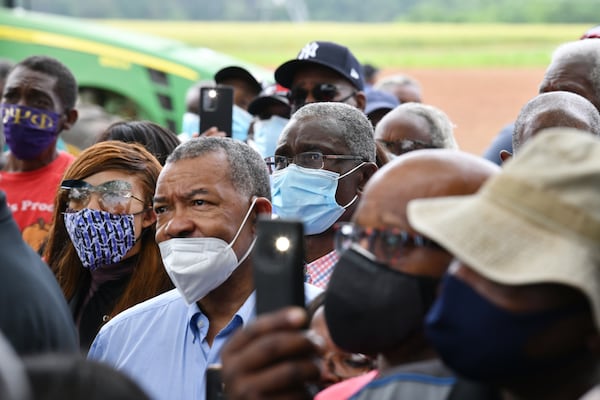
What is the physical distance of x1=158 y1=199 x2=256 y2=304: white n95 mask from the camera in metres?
4.00

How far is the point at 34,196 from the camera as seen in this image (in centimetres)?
703

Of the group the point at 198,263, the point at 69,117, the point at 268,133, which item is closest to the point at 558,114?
the point at 198,263

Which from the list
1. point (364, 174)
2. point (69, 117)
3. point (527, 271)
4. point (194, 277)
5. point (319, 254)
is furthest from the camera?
point (69, 117)

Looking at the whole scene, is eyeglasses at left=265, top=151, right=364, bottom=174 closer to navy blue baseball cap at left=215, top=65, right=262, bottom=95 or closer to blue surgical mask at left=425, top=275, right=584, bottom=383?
blue surgical mask at left=425, top=275, right=584, bottom=383

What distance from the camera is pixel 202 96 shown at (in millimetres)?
6180

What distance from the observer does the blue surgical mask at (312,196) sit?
4980 mm

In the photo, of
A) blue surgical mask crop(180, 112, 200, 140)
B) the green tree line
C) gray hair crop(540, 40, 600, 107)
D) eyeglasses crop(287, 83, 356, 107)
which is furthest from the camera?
the green tree line

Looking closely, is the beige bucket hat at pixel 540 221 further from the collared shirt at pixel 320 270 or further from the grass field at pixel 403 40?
the grass field at pixel 403 40

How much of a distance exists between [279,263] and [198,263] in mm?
1618

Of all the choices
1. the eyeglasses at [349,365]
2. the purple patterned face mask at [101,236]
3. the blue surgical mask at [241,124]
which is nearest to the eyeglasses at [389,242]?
the eyeglasses at [349,365]

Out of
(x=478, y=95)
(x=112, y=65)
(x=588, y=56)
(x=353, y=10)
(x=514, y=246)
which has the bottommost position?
(x=353, y=10)

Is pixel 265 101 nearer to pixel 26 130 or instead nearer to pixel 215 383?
pixel 26 130

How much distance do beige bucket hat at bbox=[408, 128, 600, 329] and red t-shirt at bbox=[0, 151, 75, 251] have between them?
15.5 ft

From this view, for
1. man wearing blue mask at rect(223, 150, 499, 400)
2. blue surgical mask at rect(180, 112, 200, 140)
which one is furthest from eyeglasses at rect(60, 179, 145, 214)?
blue surgical mask at rect(180, 112, 200, 140)
